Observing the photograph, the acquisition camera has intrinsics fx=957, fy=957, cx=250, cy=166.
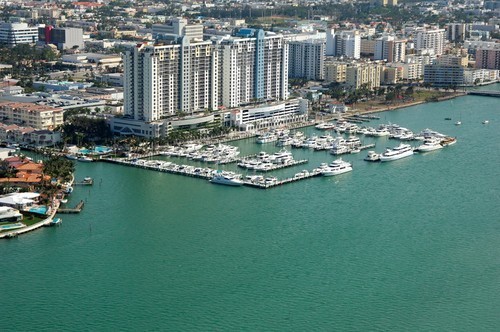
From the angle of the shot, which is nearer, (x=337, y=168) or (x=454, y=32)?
(x=337, y=168)

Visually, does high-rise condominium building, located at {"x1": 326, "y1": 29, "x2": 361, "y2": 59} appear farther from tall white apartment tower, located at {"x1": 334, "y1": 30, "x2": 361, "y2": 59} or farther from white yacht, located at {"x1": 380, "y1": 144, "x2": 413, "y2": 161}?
white yacht, located at {"x1": 380, "y1": 144, "x2": 413, "y2": 161}

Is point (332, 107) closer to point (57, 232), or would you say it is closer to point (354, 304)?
point (57, 232)

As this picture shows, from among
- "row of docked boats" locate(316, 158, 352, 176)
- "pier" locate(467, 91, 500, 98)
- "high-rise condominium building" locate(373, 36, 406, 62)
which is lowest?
"row of docked boats" locate(316, 158, 352, 176)

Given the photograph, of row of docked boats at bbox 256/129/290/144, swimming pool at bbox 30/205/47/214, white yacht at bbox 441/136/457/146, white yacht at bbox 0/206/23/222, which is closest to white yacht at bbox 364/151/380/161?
white yacht at bbox 441/136/457/146

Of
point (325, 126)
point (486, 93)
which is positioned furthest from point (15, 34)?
point (486, 93)

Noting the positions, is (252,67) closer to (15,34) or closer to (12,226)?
(12,226)

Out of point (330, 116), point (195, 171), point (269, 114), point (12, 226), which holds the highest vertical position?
point (269, 114)

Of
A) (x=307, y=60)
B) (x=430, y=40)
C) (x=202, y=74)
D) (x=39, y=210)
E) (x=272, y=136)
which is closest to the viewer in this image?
(x=39, y=210)
